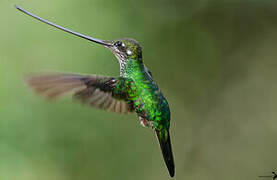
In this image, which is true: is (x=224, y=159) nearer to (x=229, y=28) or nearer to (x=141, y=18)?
(x=229, y=28)

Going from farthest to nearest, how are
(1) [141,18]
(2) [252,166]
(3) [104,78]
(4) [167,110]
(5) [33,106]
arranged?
(2) [252,166] < (1) [141,18] < (5) [33,106] < (4) [167,110] < (3) [104,78]

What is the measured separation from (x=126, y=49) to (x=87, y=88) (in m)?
0.29

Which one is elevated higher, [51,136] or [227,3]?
[227,3]

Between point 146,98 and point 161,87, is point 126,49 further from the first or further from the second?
point 161,87

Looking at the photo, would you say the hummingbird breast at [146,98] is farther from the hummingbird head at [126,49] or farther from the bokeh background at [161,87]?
the bokeh background at [161,87]

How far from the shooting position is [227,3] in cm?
483

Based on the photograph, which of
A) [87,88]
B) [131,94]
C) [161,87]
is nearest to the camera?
[87,88]

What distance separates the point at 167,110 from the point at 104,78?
0.44 meters

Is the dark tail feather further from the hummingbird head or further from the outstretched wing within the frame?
the hummingbird head

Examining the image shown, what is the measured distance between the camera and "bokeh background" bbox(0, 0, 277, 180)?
409 cm

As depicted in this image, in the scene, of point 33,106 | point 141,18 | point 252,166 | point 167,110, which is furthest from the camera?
point 252,166

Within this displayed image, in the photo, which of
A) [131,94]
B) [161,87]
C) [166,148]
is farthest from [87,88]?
[161,87]

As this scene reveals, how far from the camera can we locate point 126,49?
184cm

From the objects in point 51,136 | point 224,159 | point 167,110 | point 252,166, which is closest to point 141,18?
point 51,136
